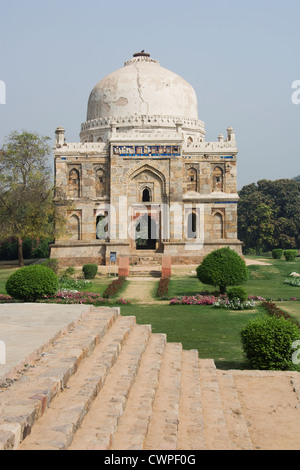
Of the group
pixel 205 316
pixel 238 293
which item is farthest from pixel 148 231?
pixel 205 316

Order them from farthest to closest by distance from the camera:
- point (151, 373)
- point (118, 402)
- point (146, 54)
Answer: point (146, 54)
point (151, 373)
point (118, 402)

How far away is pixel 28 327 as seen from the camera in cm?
838

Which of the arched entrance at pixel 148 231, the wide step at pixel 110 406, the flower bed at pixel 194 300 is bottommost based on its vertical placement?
the flower bed at pixel 194 300

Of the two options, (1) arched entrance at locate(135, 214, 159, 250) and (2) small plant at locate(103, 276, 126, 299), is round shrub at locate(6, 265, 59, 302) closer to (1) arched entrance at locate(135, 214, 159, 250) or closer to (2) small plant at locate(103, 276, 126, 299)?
(2) small plant at locate(103, 276, 126, 299)

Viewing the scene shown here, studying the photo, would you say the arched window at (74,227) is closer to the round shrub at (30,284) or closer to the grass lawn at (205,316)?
the grass lawn at (205,316)

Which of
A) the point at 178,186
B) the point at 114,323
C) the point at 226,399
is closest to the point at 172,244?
the point at 178,186

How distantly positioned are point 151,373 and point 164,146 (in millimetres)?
23249

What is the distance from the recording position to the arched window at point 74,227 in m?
29.6

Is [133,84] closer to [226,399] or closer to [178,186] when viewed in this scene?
[178,186]

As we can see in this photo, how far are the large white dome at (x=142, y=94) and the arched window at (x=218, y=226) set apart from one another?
717 cm

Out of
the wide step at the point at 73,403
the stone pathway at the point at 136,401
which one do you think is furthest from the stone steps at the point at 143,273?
the wide step at the point at 73,403

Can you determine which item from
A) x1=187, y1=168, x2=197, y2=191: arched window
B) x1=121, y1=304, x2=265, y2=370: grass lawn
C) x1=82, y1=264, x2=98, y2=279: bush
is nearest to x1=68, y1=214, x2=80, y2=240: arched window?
x1=82, y1=264, x2=98, y2=279: bush

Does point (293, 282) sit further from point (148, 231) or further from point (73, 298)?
point (148, 231)

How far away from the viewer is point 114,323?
979cm
